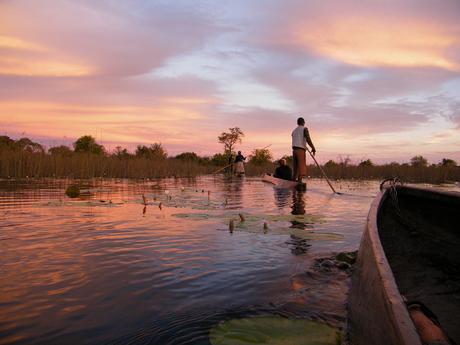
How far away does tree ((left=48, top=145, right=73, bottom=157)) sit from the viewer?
17.9 meters

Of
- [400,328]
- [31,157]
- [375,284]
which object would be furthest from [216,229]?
[31,157]

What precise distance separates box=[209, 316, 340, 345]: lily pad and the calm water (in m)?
0.10

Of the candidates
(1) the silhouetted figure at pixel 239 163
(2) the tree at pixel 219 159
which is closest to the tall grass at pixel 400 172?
(1) the silhouetted figure at pixel 239 163

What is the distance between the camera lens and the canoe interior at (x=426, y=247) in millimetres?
2742

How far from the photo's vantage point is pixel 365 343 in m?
1.71

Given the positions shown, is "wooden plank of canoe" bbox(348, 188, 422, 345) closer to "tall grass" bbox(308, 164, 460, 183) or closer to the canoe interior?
the canoe interior

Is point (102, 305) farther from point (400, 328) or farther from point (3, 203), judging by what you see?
point (3, 203)

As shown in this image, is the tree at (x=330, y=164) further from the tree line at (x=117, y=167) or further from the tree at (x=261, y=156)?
the tree at (x=261, y=156)

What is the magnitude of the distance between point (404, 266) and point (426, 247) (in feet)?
1.55

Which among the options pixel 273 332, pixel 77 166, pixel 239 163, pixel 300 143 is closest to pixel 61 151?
pixel 77 166

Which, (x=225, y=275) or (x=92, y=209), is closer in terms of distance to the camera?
(x=225, y=275)

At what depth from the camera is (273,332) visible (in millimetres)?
2262

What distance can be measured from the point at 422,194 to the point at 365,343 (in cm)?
287

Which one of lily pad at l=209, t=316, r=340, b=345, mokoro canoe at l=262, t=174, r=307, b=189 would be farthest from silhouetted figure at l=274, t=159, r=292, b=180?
lily pad at l=209, t=316, r=340, b=345
